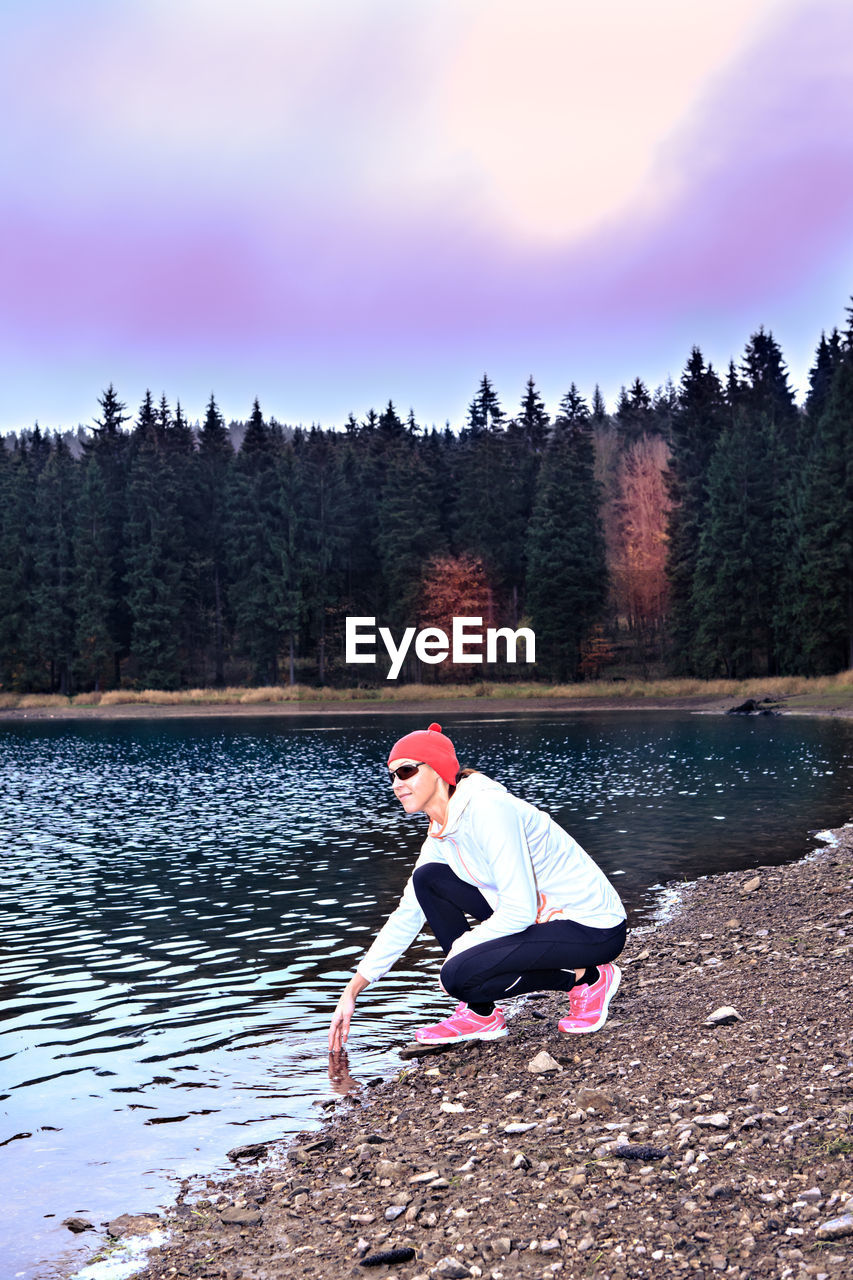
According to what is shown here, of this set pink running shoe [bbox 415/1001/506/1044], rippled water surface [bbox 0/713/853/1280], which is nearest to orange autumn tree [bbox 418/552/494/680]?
rippled water surface [bbox 0/713/853/1280]

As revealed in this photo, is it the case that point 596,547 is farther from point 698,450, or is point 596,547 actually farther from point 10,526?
point 10,526

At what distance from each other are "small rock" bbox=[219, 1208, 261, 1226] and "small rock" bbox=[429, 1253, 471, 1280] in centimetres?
142

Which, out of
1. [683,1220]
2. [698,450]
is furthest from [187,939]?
[698,450]

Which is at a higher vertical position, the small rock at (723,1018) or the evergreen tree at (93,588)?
the evergreen tree at (93,588)

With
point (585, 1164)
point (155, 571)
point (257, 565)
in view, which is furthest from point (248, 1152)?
point (155, 571)

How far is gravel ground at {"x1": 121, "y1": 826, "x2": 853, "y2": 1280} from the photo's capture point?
4.80 m

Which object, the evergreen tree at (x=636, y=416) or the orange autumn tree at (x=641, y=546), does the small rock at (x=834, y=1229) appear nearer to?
the orange autumn tree at (x=641, y=546)

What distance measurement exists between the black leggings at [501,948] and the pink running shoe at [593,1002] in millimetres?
241

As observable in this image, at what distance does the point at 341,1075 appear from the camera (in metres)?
8.55

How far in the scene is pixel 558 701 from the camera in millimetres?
82188

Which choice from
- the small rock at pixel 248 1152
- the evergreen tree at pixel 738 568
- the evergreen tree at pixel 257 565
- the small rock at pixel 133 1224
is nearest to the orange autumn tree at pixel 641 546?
the evergreen tree at pixel 738 568

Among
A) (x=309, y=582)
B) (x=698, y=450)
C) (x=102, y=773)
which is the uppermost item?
(x=698, y=450)

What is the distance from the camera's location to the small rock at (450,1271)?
4.78m

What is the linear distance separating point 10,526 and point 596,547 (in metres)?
54.1
